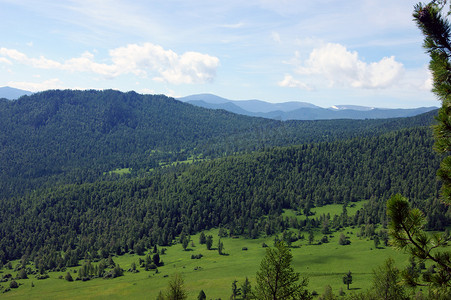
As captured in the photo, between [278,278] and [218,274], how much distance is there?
439ft

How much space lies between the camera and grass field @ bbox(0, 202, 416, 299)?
136613 millimetres

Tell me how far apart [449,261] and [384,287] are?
55.5m

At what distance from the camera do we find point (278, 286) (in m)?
31.0

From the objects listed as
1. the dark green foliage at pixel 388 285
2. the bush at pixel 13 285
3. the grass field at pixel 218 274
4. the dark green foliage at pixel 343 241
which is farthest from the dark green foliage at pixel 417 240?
the bush at pixel 13 285

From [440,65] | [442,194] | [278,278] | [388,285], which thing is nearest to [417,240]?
[442,194]

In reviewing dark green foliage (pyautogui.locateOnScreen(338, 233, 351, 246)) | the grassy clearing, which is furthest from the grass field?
dark green foliage (pyautogui.locateOnScreen(338, 233, 351, 246))

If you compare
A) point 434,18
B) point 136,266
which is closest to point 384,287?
point 434,18

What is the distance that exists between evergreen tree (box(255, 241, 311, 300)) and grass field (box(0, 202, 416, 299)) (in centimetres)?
10243

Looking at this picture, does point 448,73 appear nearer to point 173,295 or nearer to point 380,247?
point 173,295

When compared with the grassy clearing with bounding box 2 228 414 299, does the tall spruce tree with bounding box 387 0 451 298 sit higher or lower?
higher

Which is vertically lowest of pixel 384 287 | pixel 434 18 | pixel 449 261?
pixel 384 287

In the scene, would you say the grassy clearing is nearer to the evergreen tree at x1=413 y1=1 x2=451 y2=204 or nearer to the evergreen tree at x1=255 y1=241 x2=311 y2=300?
the evergreen tree at x1=255 y1=241 x2=311 y2=300

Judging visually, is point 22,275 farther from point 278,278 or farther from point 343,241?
point 278,278

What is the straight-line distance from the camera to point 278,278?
31031 mm
